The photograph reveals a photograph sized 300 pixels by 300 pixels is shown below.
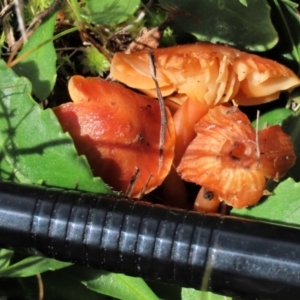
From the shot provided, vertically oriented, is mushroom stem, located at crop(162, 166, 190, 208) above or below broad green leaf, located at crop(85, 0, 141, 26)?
below

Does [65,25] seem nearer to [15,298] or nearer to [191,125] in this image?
[191,125]

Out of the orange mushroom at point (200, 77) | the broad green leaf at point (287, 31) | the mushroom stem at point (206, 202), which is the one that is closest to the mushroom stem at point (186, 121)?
the orange mushroom at point (200, 77)

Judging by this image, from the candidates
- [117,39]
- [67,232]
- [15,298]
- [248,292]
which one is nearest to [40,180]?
[67,232]

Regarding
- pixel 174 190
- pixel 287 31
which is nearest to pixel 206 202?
pixel 174 190

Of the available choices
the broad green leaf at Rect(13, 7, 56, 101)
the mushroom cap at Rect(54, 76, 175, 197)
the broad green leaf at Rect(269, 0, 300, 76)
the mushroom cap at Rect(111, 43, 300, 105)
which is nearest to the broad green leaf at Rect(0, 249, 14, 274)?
the mushroom cap at Rect(54, 76, 175, 197)

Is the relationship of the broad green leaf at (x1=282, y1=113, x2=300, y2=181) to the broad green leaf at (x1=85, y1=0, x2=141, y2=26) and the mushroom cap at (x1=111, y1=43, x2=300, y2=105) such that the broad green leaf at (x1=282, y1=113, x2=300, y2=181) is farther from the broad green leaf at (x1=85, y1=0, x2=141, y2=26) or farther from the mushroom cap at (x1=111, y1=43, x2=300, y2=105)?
the broad green leaf at (x1=85, y1=0, x2=141, y2=26)

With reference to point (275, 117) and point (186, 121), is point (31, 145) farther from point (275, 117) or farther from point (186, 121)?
point (275, 117)
